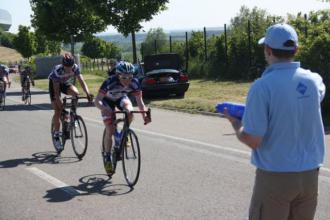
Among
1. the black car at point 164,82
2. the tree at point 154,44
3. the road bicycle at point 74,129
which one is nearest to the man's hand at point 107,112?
the road bicycle at point 74,129

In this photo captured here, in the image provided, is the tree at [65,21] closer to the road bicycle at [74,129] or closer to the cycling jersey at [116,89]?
the road bicycle at [74,129]

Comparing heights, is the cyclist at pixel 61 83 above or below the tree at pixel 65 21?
below

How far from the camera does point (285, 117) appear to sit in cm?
352

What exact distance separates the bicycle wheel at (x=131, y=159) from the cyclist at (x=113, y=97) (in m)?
0.28

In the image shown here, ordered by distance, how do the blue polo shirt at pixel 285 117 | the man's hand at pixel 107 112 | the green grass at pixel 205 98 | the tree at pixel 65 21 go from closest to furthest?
1. the blue polo shirt at pixel 285 117
2. the man's hand at pixel 107 112
3. the green grass at pixel 205 98
4. the tree at pixel 65 21

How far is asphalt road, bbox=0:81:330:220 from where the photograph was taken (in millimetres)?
6484

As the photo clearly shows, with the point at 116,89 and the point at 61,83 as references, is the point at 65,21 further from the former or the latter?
the point at 116,89

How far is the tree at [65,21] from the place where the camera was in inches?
1435

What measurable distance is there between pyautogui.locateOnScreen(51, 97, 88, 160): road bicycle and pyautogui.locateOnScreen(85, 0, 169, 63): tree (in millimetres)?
15462

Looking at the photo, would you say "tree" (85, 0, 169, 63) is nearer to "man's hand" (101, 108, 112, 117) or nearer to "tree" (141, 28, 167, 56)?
"tree" (141, 28, 167, 56)

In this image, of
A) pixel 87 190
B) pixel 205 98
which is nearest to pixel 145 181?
pixel 87 190

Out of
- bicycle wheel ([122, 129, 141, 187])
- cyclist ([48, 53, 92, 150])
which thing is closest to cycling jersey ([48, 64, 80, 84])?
cyclist ([48, 53, 92, 150])

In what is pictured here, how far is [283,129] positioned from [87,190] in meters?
4.48

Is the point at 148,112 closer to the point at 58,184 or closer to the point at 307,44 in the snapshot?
the point at 58,184
